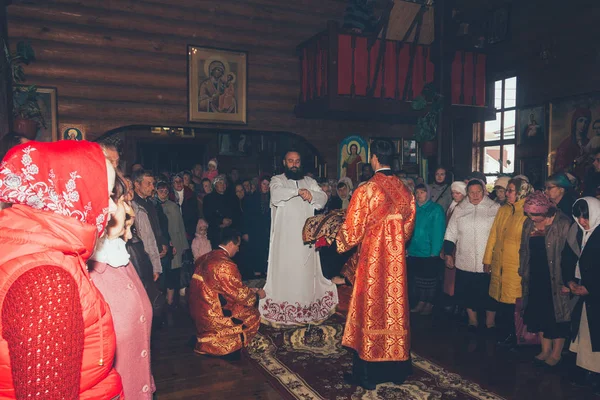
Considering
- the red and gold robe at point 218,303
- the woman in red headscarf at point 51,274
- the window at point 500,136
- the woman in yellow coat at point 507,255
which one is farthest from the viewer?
the window at point 500,136

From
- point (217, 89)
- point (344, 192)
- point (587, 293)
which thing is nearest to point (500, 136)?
point (344, 192)

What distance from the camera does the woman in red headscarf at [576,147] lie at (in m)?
7.57

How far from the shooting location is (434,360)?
4.26 meters

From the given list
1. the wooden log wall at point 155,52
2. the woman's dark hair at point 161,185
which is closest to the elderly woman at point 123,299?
the woman's dark hair at point 161,185

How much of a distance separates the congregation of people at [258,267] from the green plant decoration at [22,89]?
8.05ft

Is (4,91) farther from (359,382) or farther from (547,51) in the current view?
(547,51)

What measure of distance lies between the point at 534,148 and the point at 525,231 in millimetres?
5188

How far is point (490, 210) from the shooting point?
5148 mm

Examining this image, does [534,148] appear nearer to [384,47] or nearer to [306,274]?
[384,47]

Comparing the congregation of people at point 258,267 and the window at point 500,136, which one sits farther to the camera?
the window at point 500,136

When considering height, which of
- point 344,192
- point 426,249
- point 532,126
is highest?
point 532,126

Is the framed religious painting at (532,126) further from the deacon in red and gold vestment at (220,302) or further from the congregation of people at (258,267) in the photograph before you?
the deacon in red and gold vestment at (220,302)

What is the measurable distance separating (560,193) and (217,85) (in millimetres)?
6068

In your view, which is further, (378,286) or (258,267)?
(258,267)
